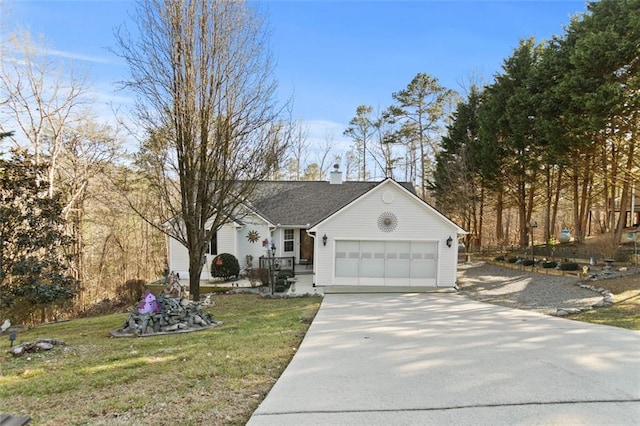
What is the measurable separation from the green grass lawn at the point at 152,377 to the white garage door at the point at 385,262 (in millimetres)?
6872

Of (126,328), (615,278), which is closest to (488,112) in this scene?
(615,278)

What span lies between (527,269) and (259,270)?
530 inches

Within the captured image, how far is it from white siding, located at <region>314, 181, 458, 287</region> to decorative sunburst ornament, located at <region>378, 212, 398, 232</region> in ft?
0.30

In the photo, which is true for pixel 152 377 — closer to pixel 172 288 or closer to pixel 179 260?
pixel 172 288

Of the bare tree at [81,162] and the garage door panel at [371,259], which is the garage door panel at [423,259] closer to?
the garage door panel at [371,259]

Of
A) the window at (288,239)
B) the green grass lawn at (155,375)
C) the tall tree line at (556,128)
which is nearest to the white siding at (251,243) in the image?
the window at (288,239)

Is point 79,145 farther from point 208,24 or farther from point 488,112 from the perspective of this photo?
point 488,112

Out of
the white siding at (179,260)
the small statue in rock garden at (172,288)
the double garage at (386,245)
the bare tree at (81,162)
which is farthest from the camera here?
the bare tree at (81,162)

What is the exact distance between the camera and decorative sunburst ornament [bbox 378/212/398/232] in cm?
1486

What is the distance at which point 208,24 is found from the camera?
10594mm

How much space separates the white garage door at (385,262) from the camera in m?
A: 15.0

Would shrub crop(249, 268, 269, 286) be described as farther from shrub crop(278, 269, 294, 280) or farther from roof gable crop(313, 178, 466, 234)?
roof gable crop(313, 178, 466, 234)

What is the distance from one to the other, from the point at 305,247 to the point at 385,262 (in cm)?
620

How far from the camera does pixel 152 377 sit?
502cm
